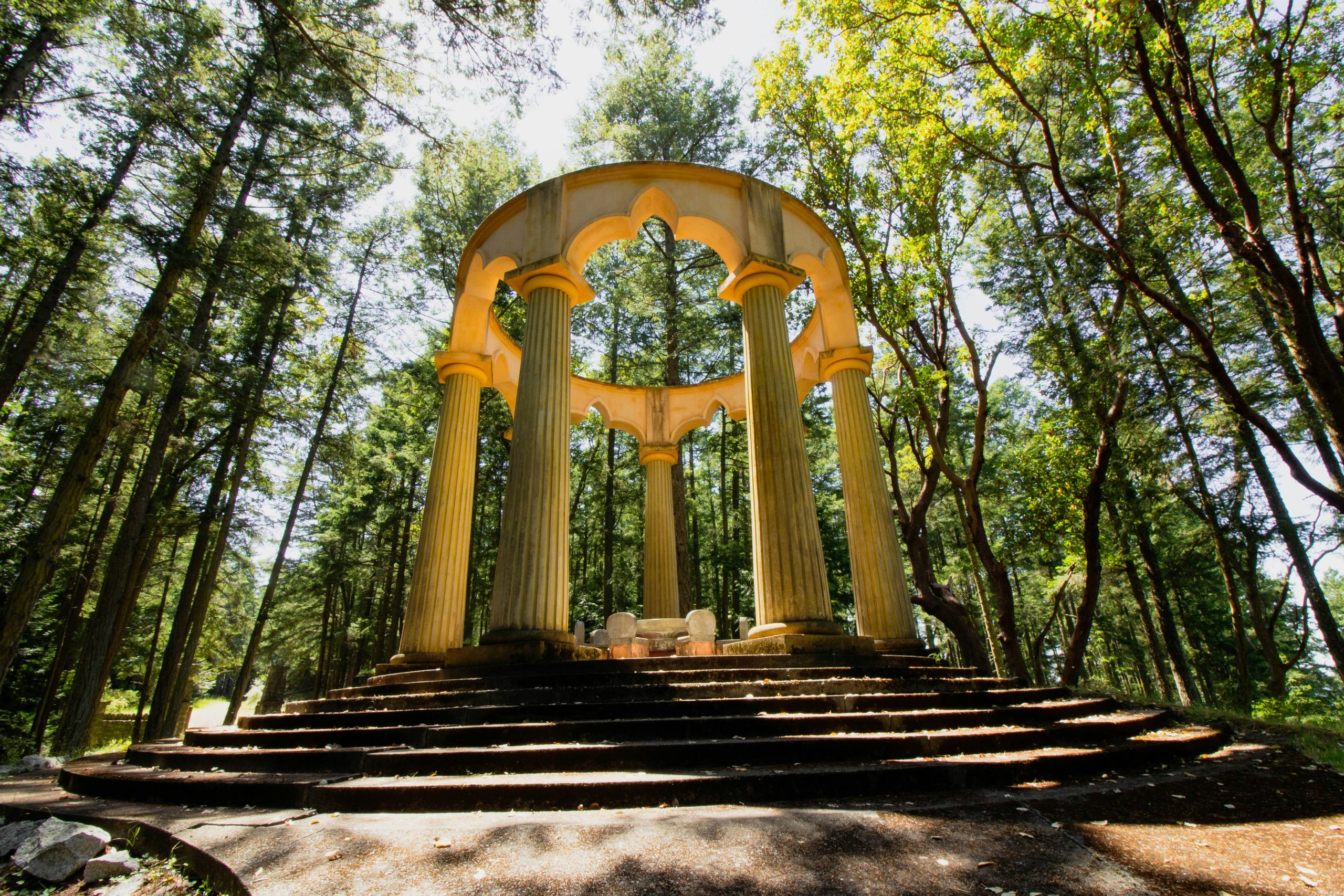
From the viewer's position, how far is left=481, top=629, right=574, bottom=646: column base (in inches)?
319

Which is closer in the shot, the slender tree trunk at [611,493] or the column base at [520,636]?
the column base at [520,636]

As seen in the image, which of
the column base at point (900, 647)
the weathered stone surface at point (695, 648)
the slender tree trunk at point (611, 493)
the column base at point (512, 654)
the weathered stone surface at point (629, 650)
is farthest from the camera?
the slender tree trunk at point (611, 493)

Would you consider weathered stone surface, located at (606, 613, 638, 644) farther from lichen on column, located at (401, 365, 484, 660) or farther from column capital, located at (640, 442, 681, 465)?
column capital, located at (640, 442, 681, 465)

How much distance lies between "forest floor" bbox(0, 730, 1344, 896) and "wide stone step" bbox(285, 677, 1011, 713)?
2.26 metres

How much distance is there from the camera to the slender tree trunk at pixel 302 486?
16172 millimetres

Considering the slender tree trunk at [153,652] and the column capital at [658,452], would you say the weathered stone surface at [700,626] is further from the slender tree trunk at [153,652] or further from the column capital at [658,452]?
the slender tree trunk at [153,652]

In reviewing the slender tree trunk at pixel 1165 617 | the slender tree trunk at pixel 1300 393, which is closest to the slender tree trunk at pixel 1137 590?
the slender tree trunk at pixel 1165 617

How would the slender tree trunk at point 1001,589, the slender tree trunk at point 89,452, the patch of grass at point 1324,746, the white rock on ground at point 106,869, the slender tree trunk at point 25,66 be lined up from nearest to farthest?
the white rock on ground at point 106,869
the patch of grass at point 1324,746
the slender tree trunk at point 89,452
the slender tree trunk at point 25,66
the slender tree trunk at point 1001,589

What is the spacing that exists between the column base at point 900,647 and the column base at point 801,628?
8.29ft

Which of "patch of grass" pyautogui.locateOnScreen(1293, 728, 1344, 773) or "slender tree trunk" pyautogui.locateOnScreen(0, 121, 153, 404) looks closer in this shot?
"patch of grass" pyautogui.locateOnScreen(1293, 728, 1344, 773)

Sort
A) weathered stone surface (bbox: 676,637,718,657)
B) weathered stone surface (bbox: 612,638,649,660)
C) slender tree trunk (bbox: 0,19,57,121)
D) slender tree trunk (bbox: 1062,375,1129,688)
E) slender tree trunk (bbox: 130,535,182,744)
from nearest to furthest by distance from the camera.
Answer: weathered stone surface (bbox: 676,637,718,657), weathered stone surface (bbox: 612,638,649,660), slender tree trunk (bbox: 0,19,57,121), slender tree trunk (bbox: 1062,375,1129,688), slender tree trunk (bbox: 130,535,182,744)

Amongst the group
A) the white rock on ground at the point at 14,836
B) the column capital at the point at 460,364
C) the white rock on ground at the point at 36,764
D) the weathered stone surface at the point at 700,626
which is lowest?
the white rock on ground at the point at 36,764

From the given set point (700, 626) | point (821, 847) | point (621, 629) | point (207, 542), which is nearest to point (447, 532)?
point (621, 629)

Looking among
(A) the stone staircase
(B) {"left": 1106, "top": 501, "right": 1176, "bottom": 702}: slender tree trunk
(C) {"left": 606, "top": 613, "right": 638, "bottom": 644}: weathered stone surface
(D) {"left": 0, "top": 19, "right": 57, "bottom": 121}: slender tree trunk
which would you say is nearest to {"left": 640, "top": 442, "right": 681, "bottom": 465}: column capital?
(C) {"left": 606, "top": 613, "right": 638, "bottom": 644}: weathered stone surface
